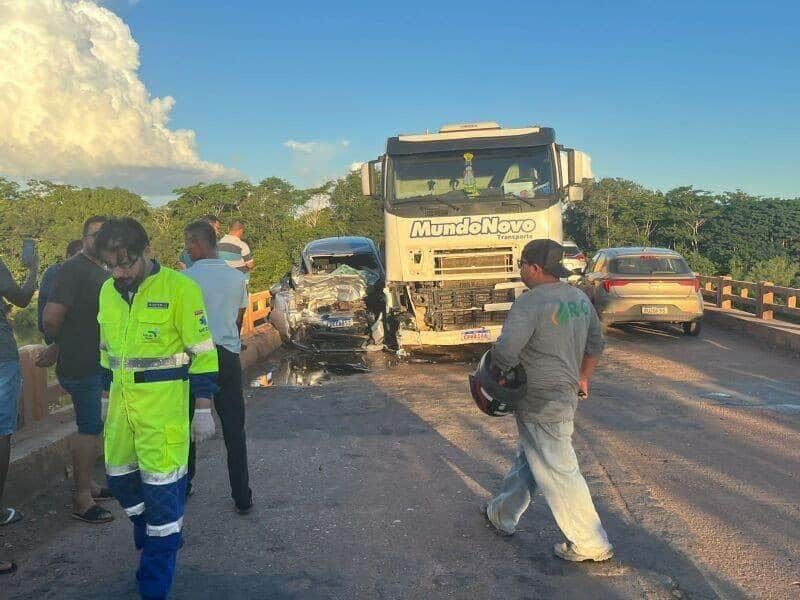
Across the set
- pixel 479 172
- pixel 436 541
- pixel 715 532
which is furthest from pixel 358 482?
pixel 479 172

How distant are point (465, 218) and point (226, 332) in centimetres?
632

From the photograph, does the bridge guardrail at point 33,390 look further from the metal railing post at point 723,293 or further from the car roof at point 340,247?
the metal railing post at point 723,293

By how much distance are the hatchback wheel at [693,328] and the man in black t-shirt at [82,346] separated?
463 inches

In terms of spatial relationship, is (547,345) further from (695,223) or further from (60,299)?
(695,223)

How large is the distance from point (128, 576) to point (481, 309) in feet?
23.9

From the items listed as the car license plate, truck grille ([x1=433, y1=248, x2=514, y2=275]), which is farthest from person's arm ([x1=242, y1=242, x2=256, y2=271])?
the car license plate

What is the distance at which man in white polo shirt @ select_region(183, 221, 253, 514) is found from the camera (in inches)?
176

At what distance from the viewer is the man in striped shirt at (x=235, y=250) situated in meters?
8.67

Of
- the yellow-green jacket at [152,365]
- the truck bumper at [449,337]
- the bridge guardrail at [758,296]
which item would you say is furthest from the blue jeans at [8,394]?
the bridge guardrail at [758,296]

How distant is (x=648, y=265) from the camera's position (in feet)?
43.7

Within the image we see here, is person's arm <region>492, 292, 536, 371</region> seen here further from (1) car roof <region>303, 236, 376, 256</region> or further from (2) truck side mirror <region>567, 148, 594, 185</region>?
(1) car roof <region>303, 236, 376, 256</region>

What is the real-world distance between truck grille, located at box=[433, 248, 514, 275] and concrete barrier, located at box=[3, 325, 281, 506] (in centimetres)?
560

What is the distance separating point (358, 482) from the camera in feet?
17.3

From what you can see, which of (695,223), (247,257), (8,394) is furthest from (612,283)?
(695,223)
